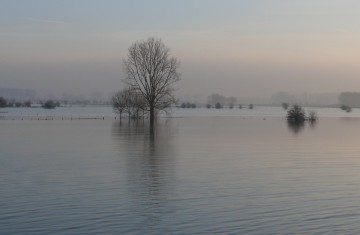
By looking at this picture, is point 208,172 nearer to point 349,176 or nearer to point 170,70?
point 349,176

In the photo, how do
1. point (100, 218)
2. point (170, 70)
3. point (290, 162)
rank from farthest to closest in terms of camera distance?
point (170, 70) → point (290, 162) → point (100, 218)

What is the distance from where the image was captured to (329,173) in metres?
20.0

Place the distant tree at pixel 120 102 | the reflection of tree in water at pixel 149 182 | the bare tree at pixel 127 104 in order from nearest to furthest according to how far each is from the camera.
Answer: the reflection of tree in water at pixel 149 182 → the bare tree at pixel 127 104 → the distant tree at pixel 120 102

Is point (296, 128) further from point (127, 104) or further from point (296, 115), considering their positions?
point (127, 104)

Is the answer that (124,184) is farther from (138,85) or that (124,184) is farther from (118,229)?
(138,85)

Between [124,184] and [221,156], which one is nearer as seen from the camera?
[124,184]

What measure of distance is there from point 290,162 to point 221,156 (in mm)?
3839

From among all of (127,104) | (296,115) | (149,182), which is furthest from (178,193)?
(127,104)

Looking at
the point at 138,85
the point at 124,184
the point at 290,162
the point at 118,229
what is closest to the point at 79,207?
the point at 118,229

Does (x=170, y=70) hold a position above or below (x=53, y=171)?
above

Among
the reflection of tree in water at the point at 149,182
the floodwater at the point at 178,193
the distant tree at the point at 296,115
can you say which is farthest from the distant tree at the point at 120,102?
the floodwater at the point at 178,193

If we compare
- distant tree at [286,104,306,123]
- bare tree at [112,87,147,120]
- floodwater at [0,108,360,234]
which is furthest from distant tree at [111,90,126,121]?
floodwater at [0,108,360,234]

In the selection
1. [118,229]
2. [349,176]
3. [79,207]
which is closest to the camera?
[118,229]

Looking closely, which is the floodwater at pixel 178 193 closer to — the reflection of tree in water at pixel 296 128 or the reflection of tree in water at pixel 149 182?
the reflection of tree in water at pixel 149 182
